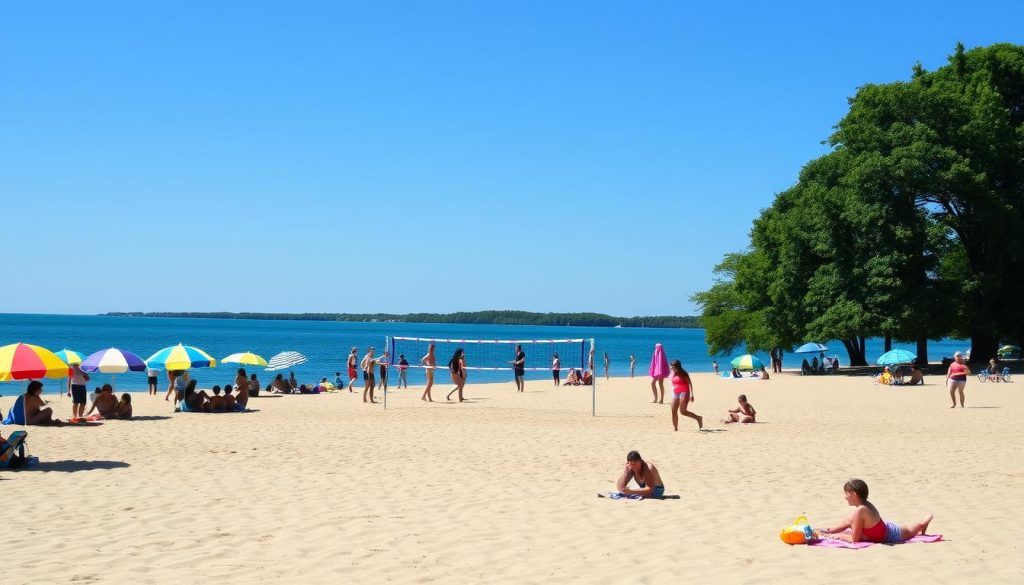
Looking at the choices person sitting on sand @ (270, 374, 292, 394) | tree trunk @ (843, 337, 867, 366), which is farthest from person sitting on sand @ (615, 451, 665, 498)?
tree trunk @ (843, 337, 867, 366)

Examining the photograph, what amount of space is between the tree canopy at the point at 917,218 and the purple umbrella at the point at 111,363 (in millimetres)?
26803

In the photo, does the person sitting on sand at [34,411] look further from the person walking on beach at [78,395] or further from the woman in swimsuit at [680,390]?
the woman in swimsuit at [680,390]

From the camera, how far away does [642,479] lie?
943 centimetres

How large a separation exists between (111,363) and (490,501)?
49.7ft

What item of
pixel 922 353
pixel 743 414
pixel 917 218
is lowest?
pixel 743 414

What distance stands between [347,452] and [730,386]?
22.9m

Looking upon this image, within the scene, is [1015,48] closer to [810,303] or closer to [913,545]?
[810,303]

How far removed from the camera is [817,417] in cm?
1956

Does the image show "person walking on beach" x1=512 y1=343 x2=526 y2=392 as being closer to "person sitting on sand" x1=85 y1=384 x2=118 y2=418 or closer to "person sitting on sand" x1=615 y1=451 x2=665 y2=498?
"person sitting on sand" x1=85 y1=384 x2=118 y2=418

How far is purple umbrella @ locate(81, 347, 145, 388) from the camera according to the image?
20734mm

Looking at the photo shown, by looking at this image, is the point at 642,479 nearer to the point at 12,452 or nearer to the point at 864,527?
the point at 864,527

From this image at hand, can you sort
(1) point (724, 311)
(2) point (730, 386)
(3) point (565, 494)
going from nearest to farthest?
1. (3) point (565, 494)
2. (2) point (730, 386)
3. (1) point (724, 311)

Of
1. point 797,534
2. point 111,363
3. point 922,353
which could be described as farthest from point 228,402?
point 922,353

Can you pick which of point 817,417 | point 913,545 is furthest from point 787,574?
point 817,417
